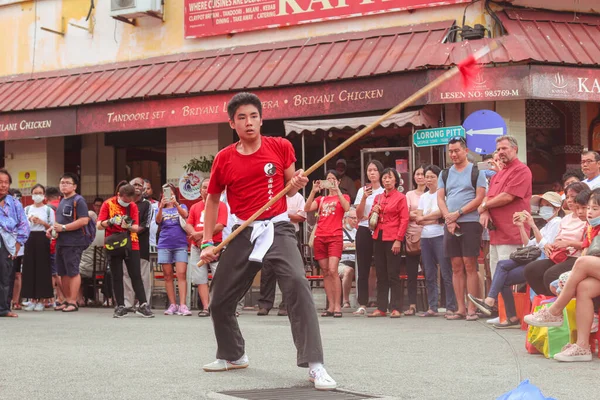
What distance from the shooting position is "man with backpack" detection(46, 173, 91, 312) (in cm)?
1378

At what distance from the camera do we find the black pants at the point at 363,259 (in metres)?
12.7

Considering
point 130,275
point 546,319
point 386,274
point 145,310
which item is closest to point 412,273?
point 386,274

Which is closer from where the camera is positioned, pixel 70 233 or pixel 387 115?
pixel 387 115

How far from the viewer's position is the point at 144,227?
13531mm

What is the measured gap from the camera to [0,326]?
10.8 meters

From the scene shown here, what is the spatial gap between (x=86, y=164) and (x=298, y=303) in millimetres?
16340

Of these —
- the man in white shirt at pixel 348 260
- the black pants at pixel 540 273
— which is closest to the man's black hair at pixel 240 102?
the black pants at pixel 540 273

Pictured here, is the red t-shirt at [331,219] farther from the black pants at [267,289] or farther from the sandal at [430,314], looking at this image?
the sandal at [430,314]

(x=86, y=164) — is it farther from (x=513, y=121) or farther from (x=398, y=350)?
(x=398, y=350)

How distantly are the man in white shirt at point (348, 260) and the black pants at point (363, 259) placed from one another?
2.67 feet

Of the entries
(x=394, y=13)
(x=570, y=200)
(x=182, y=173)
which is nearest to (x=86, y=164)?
(x=182, y=173)

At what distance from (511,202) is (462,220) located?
883 mm

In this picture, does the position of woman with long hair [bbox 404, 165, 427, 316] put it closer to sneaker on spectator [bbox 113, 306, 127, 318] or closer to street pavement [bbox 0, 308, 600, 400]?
street pavement [bbox 0, 308, 600, 400]

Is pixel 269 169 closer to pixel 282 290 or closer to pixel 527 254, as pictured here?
pixel 282 290
